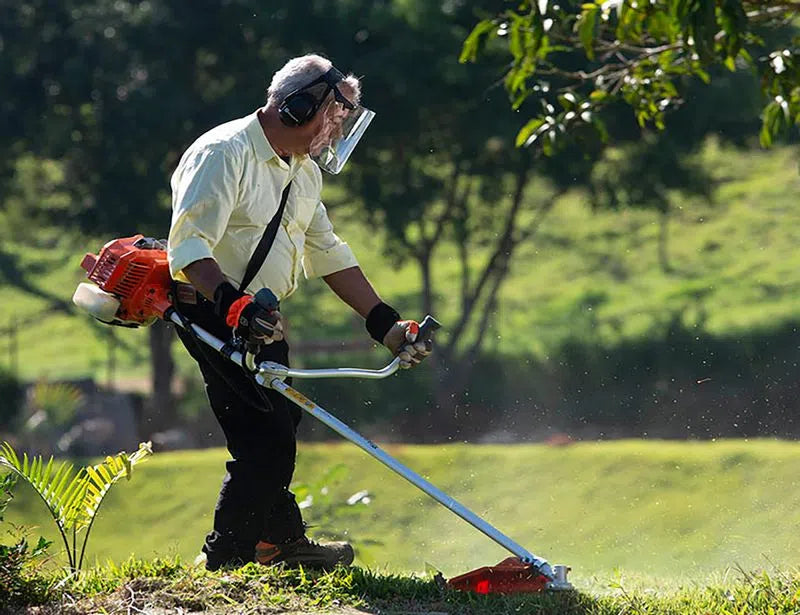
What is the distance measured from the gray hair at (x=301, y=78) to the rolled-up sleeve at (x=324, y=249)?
2.16 feet

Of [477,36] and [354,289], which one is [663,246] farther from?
[354,289]

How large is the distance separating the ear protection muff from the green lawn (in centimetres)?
213

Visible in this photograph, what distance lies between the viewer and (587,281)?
28.6m

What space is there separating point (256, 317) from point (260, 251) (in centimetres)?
67

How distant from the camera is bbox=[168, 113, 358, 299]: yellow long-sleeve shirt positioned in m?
4.93

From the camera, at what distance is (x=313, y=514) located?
27.5ft

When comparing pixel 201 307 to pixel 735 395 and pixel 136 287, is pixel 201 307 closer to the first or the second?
pixel 136 287

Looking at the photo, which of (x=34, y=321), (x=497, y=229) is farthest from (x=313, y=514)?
(x=34, y=321)

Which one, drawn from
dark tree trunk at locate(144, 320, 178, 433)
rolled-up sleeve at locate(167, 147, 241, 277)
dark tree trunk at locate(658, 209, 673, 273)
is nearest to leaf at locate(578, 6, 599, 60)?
rolled-up sleeve at locate(167, 147, 241, 277)

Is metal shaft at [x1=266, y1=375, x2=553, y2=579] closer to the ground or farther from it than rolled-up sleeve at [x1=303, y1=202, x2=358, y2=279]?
closer to the ground

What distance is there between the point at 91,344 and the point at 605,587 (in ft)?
77.8

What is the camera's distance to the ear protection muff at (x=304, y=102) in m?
5.09

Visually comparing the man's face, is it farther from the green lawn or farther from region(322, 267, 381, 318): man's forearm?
the green lawn

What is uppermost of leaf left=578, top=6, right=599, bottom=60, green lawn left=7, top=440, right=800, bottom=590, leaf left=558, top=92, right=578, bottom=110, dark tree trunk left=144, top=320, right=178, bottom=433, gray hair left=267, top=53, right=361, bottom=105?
leaf left=578, top=6, right=599, bottom=60
